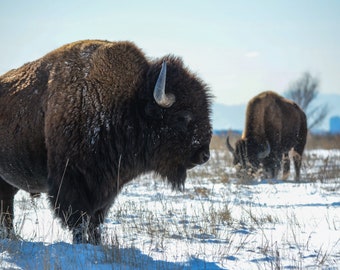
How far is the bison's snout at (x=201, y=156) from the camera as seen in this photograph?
5.32m

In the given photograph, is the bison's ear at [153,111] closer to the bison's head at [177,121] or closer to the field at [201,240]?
the bison's head at [177,121]

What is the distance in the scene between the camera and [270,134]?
14266 mm

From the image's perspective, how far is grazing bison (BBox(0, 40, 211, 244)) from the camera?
16.4ft

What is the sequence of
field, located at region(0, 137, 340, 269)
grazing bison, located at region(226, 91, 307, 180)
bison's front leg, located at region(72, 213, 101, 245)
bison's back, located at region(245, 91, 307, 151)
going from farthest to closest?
1. bison's back, located at region(245, 91, 307, 151)
2. grazing bison, located at region(226, 91, 307, 180)
3. bison's front leg, located at region(72, 213, 101, 245)
4. field, located at region(0, 137, 340, 269)

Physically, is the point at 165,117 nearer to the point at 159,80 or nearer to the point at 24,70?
the point at 159,80

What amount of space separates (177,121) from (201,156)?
450mm

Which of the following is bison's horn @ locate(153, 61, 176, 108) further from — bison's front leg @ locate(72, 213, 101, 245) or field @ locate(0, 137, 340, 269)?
bison's front leg @ locate(72, 213, 101, 245)

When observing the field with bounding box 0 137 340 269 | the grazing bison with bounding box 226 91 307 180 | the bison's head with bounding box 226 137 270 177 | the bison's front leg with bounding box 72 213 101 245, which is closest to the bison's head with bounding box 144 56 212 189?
the field with bounding box 0 137 340 269

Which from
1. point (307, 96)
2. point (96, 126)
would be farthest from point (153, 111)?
point (307, 96)

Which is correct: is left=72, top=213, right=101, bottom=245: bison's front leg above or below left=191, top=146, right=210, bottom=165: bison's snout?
below

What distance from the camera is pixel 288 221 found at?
579cm

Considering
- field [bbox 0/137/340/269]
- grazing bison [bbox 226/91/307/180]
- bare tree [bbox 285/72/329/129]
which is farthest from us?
bare tree [bbox 285/72/329/129]

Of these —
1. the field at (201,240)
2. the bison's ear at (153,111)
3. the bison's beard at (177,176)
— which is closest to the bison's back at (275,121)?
the field at (201,240)

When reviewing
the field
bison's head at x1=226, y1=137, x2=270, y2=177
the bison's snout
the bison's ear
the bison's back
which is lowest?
the field
